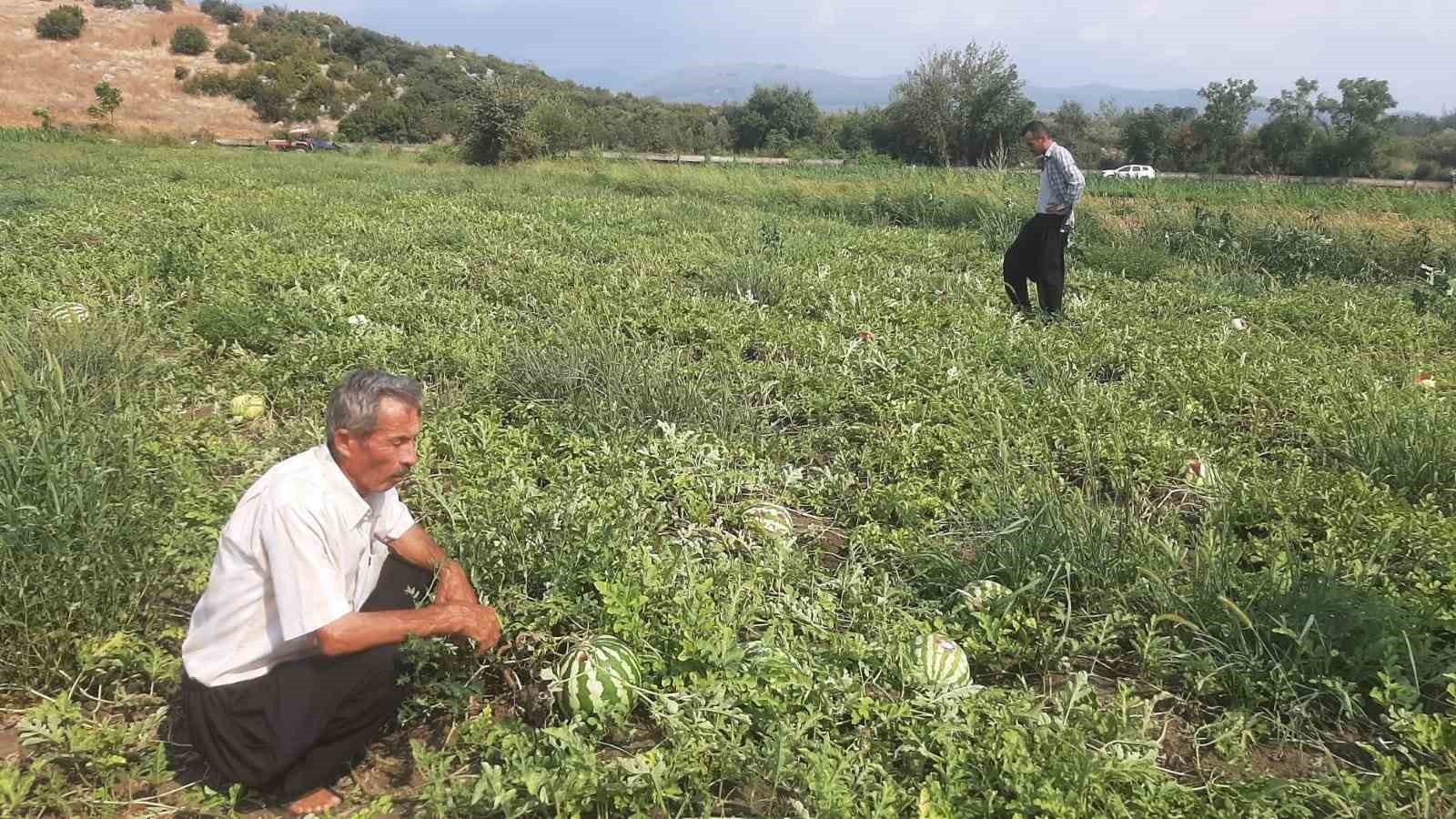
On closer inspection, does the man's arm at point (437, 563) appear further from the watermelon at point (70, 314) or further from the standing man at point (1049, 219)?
the standing man at point (1049, 219)

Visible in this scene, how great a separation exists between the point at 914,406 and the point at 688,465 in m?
1.45

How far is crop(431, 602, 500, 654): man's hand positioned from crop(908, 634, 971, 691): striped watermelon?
4.22 ft

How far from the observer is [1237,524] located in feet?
11.6

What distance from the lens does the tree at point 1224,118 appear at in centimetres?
4041

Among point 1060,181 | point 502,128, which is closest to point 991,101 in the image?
point 502,128

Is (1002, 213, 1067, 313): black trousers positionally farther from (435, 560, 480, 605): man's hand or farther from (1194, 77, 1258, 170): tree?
(1194, 77, 1258, 170): tree

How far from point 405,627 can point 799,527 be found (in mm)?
1765

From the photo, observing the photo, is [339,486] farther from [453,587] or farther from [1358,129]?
[1358,129]

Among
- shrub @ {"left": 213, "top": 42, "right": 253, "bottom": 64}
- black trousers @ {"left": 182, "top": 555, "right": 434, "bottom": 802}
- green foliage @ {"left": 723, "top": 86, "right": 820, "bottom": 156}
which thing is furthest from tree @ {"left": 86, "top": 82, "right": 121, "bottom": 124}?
black trousers @ {"left": 182, "top": 555, "right": 434, "bottom": 802}

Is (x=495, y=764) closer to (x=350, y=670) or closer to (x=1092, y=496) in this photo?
(x=350, y=670)

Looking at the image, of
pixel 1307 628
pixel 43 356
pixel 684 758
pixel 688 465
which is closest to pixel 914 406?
pixel 688 465

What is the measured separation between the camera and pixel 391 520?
2646 mm

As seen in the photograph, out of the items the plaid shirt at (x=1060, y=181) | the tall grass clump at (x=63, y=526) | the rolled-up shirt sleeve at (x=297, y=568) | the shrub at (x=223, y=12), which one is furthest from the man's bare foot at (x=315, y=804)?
the shrub at (x=223, y=12)

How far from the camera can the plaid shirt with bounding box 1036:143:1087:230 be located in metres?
6.55
